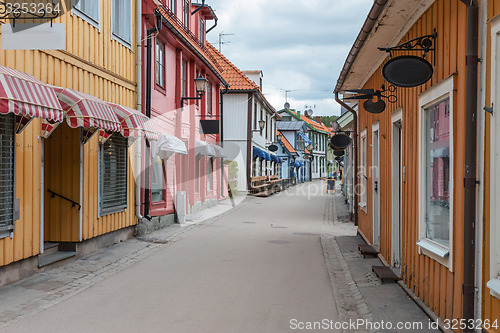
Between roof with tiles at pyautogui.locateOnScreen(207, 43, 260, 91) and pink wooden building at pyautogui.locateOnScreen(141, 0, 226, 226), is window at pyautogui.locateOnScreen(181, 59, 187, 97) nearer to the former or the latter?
pink wooden building at pyautogui.locateOnScreen(141, 0, 226, 226)

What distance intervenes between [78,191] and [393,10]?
634 cm

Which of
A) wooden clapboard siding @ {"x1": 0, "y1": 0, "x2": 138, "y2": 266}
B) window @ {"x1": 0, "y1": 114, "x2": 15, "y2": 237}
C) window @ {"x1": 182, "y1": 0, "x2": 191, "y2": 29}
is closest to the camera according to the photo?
window @ {"x1": 0, "y1": 114, "x2": 15, "y2": 237}

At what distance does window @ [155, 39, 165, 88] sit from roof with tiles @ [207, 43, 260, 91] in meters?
14.8

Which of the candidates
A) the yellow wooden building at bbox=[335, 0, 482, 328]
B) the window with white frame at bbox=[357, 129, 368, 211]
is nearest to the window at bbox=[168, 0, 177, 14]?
the window with white frame at bbox=[357, 129, 368, 211]

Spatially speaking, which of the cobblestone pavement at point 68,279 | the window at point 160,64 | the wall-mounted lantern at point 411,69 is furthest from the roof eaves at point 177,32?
the wall-mounted lantern at point 411,69

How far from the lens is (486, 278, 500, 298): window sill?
3.82 m

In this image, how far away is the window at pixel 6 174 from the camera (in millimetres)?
7012

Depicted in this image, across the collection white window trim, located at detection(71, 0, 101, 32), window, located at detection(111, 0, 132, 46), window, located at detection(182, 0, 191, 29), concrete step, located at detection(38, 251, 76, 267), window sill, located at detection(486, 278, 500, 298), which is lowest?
concrete step, located at detection(38, 251, 76, 267)

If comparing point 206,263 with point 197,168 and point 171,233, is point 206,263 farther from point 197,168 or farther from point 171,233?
point 197,168

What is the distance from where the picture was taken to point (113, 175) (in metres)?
11.1

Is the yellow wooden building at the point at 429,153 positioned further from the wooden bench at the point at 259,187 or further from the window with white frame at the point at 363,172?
the wooden bench at the point at 259,187

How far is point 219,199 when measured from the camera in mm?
25016

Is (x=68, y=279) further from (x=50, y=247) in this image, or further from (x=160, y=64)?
(x=160, y=64)

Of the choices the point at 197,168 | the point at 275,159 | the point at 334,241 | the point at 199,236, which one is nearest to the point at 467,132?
the point at 334,241
